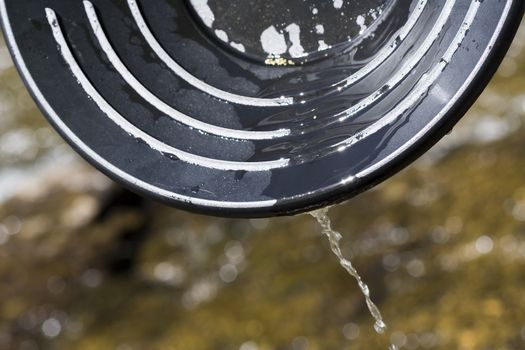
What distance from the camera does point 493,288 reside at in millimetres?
2729

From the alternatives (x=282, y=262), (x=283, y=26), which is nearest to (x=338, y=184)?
(x=283, y=26)

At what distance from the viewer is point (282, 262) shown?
336 centimetres

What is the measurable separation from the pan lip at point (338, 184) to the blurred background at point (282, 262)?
5.48 feet

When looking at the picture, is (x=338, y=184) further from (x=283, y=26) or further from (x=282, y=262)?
(x=282, y=262)

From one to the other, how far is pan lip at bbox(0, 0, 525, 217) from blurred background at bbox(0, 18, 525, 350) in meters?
1.67

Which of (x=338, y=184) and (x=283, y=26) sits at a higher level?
(x=283, y=26)

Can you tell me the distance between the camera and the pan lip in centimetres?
103

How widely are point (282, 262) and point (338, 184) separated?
2.32 metres

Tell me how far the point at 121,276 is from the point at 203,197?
2.68m

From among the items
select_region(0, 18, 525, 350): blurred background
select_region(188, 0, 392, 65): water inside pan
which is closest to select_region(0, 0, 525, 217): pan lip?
select_region(188, 0, 392, 65): water inside pan

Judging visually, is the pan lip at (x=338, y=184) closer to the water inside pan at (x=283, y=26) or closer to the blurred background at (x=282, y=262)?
the water inside pan at (x=283, y=26)

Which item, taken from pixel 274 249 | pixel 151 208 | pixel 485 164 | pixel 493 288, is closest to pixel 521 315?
pixel 493 288

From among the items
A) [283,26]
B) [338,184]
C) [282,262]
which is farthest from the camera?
[282,262]

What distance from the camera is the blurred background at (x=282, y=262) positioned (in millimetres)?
2822
